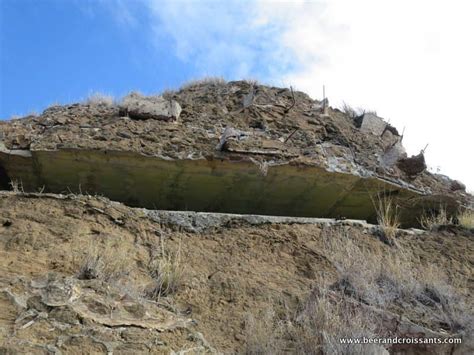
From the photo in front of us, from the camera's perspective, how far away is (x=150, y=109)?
1059 cm

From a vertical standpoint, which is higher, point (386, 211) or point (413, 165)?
point (413, 165)

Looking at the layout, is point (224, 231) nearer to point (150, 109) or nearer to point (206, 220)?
point (206, 220)

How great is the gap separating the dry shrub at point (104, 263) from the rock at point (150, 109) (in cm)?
289

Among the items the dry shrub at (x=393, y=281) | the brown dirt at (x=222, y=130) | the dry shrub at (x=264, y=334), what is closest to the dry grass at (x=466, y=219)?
the brown dirt at (x=222, y=130)

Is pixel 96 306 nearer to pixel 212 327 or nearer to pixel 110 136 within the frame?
pixel 212 327

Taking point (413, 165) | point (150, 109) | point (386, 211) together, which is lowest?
point (386, 211)

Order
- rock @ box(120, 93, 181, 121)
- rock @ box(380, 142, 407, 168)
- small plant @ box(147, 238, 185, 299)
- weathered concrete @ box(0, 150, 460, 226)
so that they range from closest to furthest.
→ 1. small plant @ box(147, 238, 185, 299)
2. weathered concrete @ box(0, 150, 460, 226)
3. rock @ box(120, 93, 181, 121)
4. rock @ box(380, 142, 407, 168)

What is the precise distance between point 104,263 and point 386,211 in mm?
4828

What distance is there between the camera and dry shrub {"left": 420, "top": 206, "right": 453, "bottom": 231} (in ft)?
35.1

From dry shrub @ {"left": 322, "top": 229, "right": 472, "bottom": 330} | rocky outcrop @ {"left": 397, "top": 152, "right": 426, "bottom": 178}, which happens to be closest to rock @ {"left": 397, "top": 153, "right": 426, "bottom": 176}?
rocky outcrop @ {"left": 397, "top": 152, "right": 426, "bottom": 178}

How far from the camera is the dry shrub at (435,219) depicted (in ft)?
35.1

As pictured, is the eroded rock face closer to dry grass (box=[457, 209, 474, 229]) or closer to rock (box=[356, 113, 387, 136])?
dry grass (box=[457, 209, 474, 229])

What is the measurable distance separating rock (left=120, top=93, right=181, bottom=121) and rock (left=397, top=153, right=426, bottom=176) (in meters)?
3.87

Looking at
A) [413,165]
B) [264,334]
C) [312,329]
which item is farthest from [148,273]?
[413,165]
